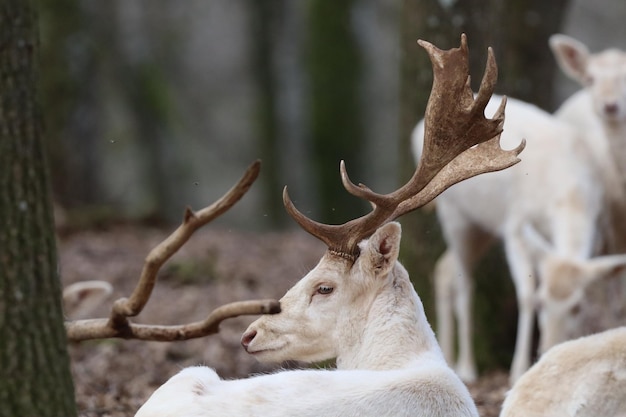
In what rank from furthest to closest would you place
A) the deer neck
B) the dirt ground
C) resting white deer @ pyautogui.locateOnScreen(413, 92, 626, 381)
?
resting white deer @ pyautogui.locateOnScreen(413, 92, 626, 381) → the dirt ground → the deer neck

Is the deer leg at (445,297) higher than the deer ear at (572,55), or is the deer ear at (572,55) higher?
the deer ear at (572,55)

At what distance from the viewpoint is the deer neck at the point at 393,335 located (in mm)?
4527

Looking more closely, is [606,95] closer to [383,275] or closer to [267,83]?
[383,275]

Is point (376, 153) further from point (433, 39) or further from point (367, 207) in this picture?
point (433, 39)

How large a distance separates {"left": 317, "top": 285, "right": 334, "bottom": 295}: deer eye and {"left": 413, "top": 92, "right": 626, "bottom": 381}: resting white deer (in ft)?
10.1

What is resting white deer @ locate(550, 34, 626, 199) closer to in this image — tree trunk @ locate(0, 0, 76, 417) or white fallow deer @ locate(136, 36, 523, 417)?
white fallow deer @ locate(136, 36, 523, 417)

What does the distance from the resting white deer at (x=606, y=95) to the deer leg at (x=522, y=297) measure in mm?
1547

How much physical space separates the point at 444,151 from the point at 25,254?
189cm

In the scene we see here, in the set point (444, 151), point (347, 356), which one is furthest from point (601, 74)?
point (347, 356)

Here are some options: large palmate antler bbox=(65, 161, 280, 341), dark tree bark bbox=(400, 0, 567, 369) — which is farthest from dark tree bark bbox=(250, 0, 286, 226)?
large palmate antler bbox=(65, 161, 280, 341)

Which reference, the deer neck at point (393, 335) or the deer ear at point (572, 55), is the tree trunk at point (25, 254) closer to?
the deer neck at point (393, 335)

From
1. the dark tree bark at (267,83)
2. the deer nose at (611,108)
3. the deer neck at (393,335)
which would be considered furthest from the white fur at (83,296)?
the dark tree bark at (267,83)

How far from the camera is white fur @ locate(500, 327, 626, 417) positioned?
4855 millimetres

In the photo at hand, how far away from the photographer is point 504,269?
899cm
